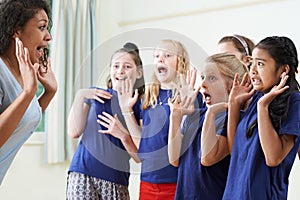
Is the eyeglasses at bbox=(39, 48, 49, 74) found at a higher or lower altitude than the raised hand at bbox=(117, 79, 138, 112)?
higher

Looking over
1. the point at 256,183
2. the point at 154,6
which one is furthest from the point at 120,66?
the point at 154,6

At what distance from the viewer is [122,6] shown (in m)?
4.24

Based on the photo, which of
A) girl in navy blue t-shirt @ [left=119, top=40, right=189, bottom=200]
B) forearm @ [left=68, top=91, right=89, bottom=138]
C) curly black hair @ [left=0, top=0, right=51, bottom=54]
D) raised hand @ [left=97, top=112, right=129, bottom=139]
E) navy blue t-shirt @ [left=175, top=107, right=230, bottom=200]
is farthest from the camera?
forearm @ [left=68, top=91, right=89, bottom=138]

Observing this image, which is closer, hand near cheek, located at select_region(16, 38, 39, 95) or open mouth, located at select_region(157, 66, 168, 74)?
hand near cheek, located at select_region(16, 38, 39, 95)

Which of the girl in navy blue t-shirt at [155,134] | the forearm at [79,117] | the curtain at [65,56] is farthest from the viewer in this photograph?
the curtain at [65,56]

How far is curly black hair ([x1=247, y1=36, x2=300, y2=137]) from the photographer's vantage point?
5.69ft

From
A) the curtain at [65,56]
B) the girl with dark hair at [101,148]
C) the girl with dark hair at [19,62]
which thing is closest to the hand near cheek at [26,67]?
the girl with dark hair at [19,62]

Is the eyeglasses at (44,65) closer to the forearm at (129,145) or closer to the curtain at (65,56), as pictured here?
the forearm at (129,145)

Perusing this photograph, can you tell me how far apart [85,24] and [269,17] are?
159 centimetres

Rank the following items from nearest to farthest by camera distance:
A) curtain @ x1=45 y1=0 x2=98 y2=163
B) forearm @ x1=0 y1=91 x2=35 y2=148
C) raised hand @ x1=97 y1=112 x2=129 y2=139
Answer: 1. forearm @ x1=0 y1=91 x2=35 y2=148
2. raised hand @ x1=97 y1=112 x2=129 y2=139
3. curtain @ x1=45 y1=0 x2=98 y2=163

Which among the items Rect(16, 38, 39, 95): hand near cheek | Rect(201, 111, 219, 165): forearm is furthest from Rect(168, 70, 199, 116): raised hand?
Rect(16, 38, 39, 95): hand near cheek

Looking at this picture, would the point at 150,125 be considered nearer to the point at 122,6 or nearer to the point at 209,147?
the point at 209,147

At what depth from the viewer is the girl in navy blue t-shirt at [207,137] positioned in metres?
1.97

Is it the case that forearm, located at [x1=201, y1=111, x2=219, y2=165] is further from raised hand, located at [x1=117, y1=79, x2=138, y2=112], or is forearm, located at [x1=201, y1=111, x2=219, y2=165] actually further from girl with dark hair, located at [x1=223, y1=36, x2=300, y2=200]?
raised hand, located at [x1=117, y1=79, x2=138, y2=112]
